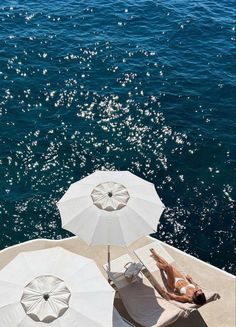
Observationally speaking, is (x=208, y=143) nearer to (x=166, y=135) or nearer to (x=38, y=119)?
(x=166, y=135)

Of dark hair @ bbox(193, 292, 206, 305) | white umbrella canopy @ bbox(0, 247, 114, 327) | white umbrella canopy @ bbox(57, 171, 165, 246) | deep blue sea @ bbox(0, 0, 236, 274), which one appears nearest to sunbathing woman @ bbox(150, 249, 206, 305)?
dark hair @ bbox(193, 292, 206, 305)

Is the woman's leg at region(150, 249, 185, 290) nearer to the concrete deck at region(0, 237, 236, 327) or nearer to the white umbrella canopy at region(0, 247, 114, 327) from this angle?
the concrete deck at region(0, 237, 236, 327)

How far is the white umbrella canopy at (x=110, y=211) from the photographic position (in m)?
14.9

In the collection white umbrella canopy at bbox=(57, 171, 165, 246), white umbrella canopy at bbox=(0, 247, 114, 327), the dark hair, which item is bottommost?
the dark hair

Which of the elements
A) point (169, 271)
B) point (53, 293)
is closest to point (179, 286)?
point (169, 271)

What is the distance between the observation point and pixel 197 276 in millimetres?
17984

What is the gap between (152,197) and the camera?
1628cm

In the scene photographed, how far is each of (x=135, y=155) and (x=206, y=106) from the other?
7482 mm

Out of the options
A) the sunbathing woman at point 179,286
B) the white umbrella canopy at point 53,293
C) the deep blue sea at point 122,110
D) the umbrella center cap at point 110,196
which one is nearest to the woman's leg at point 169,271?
the sunbathing woman at point 179,286

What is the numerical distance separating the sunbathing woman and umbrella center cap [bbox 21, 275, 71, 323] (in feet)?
17.6

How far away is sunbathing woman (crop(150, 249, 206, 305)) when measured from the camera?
14984mm

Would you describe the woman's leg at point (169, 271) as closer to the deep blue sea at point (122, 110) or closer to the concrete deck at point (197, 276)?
the concrete deck at point (197, 276)

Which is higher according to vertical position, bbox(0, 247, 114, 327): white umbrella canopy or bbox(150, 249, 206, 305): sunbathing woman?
bbox(0, 247, 114, 327): white umbrella canopy

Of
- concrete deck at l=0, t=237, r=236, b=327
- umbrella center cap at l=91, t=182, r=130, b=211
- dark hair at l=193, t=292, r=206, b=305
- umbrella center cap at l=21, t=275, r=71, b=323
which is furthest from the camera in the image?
concrete deck at l=0, t=237, r=236, b=327
